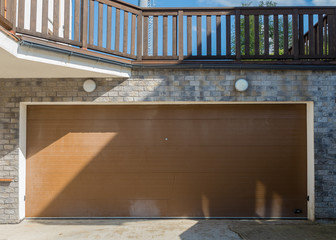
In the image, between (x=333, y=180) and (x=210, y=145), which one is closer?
(x=333, y=180)

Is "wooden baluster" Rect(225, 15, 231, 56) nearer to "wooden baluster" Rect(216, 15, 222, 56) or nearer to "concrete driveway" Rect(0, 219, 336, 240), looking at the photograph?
"wooden baluster" Rect(216, 15, 222, 56)

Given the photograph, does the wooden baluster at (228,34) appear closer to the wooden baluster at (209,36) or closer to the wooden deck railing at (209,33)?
the wooden deck railing at (209,33)

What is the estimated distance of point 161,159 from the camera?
5.54 m

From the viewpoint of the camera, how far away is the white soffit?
12.9ft

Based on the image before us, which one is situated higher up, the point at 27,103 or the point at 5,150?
the point at 27,103

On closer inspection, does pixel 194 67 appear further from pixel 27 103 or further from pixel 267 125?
pixel 27 103

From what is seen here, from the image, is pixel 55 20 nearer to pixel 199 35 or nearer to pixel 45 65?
pixel 45 65

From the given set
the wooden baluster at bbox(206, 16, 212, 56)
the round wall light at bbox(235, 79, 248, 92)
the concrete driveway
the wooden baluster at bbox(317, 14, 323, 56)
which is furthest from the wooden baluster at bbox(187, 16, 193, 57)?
the concrete driveway

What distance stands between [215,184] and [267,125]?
1.52 meters

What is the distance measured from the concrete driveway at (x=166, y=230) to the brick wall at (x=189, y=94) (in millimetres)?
468

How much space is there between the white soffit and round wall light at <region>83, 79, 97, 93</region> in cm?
12

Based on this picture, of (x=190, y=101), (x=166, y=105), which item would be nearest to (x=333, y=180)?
(x=190, y=101)

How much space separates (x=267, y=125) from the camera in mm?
5512

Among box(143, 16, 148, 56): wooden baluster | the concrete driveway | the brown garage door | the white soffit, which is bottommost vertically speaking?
the concrete driveway
